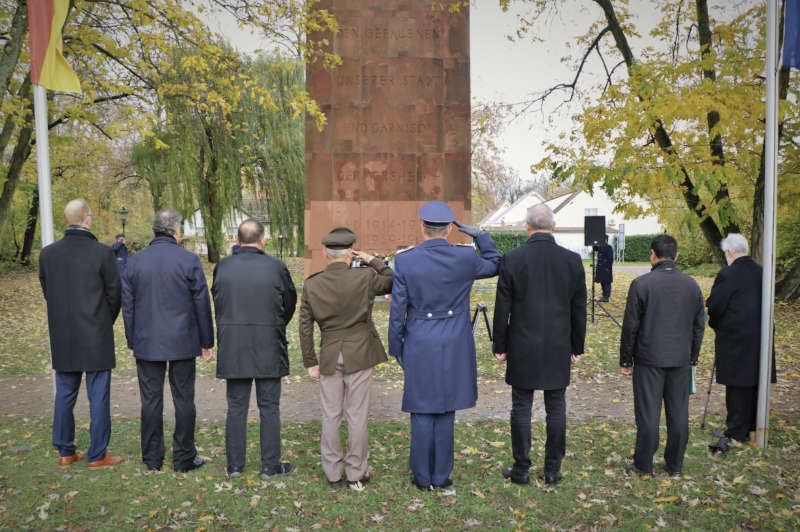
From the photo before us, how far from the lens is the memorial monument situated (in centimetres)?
1149

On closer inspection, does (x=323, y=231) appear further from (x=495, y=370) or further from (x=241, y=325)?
(x=241, y=325)

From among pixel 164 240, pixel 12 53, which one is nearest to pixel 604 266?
pixel 164 240

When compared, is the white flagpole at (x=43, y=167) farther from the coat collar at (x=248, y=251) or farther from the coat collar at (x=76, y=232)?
the coat collar at (x=248, y=251)

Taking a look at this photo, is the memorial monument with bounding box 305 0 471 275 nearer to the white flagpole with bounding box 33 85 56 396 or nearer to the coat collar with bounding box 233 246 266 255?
the white flagpole with bounding box 33 85 56 396

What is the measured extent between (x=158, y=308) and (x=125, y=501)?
130 centimetres

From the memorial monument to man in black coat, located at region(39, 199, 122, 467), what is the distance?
23.2ft

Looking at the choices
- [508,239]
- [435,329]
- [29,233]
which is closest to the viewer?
[435,329]

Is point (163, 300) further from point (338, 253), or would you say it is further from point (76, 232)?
point (338, 253)

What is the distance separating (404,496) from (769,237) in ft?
11.5

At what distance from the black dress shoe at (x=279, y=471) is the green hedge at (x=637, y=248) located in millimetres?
38103

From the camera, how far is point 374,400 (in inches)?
263

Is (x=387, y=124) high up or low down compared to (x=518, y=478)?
up

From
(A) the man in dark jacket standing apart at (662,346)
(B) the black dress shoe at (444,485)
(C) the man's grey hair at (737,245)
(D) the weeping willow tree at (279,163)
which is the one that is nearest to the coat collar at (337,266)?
(B) the black dress shoe at (444,485)

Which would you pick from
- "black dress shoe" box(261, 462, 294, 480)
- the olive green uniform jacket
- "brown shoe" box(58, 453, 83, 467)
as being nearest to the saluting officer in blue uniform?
the olive green uniform jacket
